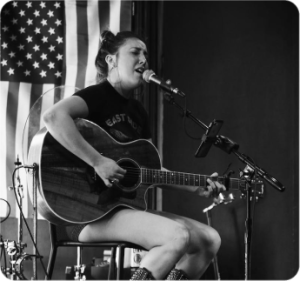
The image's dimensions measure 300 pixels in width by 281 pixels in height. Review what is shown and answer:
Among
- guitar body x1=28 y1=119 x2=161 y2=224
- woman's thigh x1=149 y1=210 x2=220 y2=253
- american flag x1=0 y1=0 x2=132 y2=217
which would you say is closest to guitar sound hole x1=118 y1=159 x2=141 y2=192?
guitar body x1=28 y1=119 x2=161 y2=224

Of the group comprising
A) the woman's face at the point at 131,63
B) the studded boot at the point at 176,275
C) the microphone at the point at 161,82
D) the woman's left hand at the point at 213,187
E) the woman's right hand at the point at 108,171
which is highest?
the woman's face at the point at 131,63

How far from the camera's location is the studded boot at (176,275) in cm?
247

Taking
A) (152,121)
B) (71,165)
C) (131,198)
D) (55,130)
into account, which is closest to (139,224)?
(131,198)

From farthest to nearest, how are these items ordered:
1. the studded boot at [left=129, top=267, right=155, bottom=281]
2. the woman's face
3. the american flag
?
the american flag → the woman's face → the studded boot at [left=129, top=267, right=155, bottom=281]

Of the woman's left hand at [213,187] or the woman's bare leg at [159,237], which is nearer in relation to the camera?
the woman's bare leg at [159,237]

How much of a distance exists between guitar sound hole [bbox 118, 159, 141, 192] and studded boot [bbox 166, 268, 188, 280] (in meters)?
0.47

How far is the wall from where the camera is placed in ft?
13.0

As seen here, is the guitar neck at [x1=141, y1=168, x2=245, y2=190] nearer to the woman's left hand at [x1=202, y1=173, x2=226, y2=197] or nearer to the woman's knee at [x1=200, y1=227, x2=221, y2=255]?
the woman's left hand at [x1=202, y1=173, x2=226, y2=197]

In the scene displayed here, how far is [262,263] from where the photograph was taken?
3953 mm

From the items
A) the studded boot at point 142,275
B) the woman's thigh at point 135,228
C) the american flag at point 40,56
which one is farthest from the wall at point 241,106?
the studded boot at point 142,275

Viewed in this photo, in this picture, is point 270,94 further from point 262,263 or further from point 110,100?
point 110,100

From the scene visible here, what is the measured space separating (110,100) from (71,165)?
1.52 feet

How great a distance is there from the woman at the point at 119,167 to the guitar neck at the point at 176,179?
0.06 meters

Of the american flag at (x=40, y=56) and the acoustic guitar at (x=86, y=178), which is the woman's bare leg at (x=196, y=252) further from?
the american flag at (x=40, y=56)
